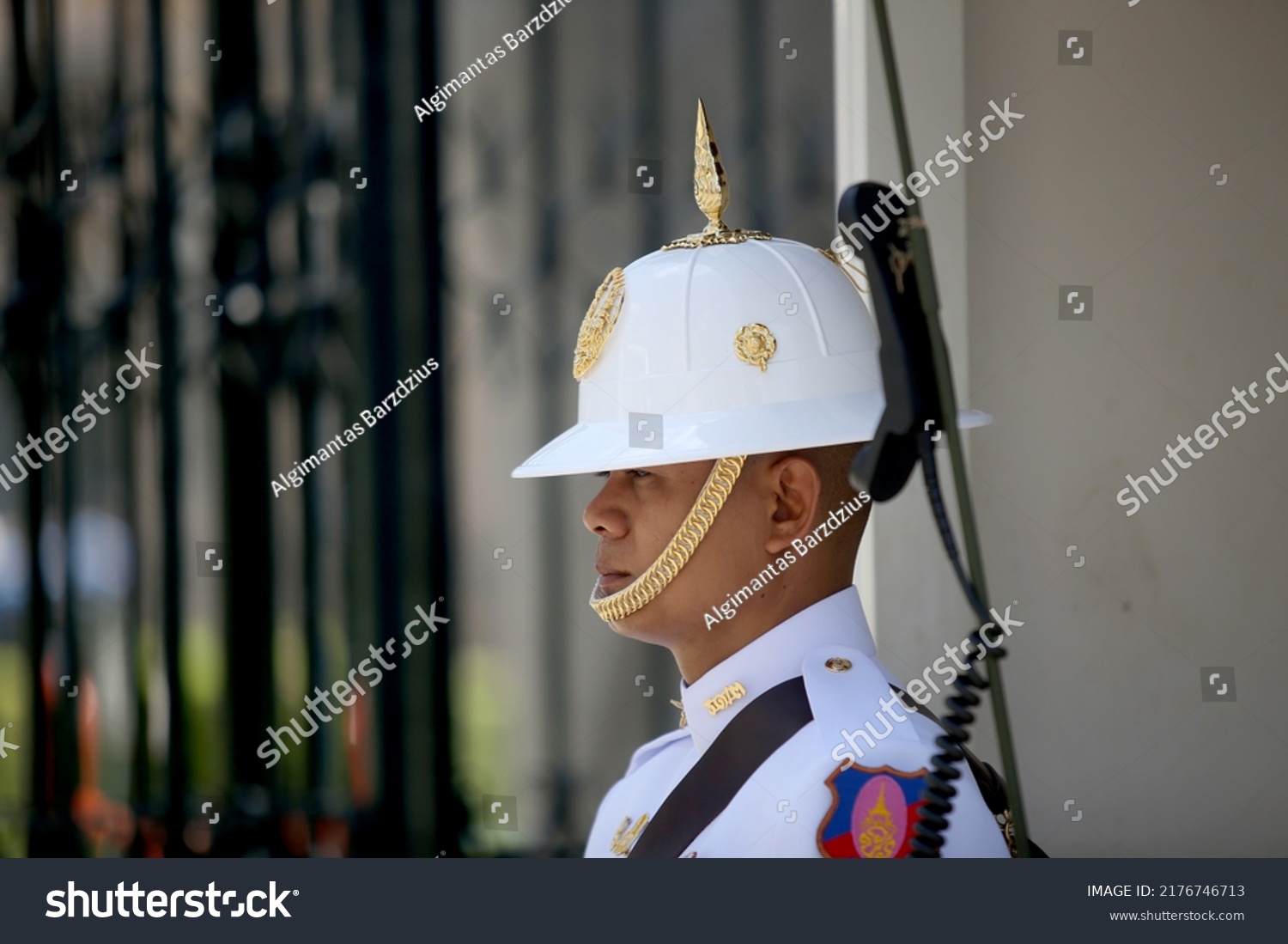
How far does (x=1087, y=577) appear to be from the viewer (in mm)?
3230

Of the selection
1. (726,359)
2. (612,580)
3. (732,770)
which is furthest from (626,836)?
(726,359)

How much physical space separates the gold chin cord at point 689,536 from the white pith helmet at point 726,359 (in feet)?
0.17

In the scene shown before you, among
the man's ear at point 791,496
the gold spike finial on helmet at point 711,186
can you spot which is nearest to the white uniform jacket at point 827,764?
the man's ear at point 791,496

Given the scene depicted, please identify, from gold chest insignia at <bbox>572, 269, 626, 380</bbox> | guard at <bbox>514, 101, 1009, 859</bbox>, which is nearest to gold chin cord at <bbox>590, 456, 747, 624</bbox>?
guard at <bbox>514, 101, 1009, 859</bbox>

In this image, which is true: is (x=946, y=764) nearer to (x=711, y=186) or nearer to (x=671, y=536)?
(x=671, y=536)

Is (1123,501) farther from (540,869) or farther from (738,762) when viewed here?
(540,869)

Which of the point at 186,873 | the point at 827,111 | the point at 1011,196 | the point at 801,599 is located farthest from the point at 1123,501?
the point at 186,873

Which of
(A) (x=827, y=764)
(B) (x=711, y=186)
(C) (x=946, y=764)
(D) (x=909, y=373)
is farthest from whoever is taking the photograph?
(B) (x=711, y=186)

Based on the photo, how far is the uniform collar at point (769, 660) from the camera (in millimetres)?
1847

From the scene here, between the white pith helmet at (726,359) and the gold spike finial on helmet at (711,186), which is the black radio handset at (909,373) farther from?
the gold spike finial on helmet at (711,186)

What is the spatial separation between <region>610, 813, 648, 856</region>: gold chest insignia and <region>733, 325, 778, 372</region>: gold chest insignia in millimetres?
656

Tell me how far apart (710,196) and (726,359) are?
0.31 m

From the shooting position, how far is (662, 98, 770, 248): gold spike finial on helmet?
1.97 metres

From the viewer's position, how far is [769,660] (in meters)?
1.85
